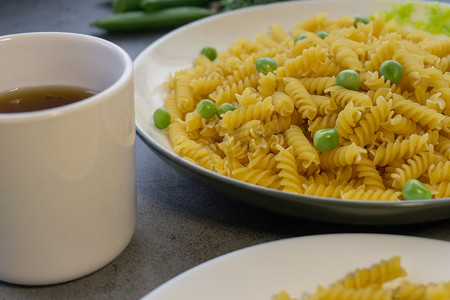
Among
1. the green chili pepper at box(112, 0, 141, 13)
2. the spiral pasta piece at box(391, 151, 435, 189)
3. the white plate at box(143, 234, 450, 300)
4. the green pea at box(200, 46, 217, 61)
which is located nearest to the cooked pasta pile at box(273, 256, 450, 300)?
the white plate at box(143, 234, 450, 300)

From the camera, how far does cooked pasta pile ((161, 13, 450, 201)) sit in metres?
1.26

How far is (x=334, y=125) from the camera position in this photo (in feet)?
4.37

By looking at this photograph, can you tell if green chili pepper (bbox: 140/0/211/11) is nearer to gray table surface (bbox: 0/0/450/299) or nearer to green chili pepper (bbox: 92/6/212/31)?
green chili pepper (bbox: 92/6/212/31)

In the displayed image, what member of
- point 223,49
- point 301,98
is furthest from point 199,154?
point 223,49

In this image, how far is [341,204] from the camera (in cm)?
112

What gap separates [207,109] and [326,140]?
0.34 m

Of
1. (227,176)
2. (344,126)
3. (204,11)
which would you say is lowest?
(204,11)

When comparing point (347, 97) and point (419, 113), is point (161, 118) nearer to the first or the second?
point (347, 97)

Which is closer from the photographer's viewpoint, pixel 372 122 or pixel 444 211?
pixel 444 211

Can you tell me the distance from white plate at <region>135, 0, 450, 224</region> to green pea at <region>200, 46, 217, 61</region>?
4 cm

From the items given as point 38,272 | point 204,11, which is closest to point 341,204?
point 38,272

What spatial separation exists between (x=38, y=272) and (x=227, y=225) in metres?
0.43

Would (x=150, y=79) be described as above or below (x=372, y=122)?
below

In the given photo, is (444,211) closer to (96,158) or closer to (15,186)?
(96,158)
